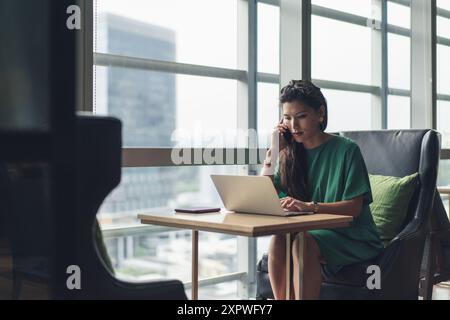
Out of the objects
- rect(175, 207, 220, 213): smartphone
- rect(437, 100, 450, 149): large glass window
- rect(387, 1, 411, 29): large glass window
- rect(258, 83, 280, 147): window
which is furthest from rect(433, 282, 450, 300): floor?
rect(387, 1, 411, 29): large glass window

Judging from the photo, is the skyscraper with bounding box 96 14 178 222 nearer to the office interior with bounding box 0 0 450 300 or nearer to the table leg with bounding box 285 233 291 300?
the office interior with bounding box 0 0 450 300

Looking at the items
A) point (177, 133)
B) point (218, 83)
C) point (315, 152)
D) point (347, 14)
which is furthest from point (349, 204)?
point (347, 14)

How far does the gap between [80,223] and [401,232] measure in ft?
6.00

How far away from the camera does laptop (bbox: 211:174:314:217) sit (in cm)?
217

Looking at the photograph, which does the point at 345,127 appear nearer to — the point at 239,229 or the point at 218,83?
the point at 218,83

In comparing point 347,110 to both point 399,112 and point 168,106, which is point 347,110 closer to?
point 399,112

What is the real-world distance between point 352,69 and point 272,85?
78 cm

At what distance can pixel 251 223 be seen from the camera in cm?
196

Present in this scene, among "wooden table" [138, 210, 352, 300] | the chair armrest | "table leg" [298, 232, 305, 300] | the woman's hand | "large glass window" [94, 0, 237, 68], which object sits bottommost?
"table leg" [298, 232, 305, 300]

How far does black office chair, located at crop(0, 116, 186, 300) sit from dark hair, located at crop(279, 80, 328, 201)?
139 centimetres

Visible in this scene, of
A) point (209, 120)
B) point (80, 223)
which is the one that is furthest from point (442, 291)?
point (80, 223)

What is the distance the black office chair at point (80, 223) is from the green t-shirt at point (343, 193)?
1.31m

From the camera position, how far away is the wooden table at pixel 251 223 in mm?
1912
